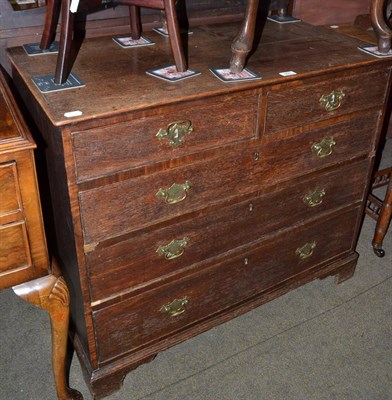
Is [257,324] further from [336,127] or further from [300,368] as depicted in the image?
[336,127]

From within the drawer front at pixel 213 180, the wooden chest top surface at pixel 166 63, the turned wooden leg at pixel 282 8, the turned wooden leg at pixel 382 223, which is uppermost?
the turned wooden leg at pixel 282 8

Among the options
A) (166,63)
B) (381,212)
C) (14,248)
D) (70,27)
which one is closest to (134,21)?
(166,63)

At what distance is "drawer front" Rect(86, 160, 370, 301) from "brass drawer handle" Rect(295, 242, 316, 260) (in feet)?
0.52

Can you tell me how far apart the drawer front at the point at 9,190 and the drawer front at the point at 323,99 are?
2.80 ft

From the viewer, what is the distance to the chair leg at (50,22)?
5.42ft

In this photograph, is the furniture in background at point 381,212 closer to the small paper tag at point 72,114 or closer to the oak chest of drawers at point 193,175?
the oak chest of drawers at point 193,175

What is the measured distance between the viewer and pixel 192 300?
6.40ft

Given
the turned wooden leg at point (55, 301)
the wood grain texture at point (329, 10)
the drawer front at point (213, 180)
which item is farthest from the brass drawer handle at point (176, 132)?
the wood grain texture at point (329, 10)

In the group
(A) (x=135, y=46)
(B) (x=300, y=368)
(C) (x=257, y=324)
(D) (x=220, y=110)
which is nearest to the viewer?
(D) (x=220, y=110)

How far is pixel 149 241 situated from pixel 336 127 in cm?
87

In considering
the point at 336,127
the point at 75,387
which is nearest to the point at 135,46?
the point at 336,127

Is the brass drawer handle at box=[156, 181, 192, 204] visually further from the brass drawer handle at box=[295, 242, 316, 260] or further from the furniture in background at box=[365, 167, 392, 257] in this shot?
the furniture in background at box=[365, 167, 392, 257]

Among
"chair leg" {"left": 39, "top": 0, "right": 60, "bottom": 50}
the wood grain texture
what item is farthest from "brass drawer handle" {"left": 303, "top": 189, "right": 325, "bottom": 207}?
"chair leg" {"left": 39, "top": 0, "right": 60, "bottom": 50}

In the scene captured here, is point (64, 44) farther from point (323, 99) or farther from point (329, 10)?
point (329, 10)
